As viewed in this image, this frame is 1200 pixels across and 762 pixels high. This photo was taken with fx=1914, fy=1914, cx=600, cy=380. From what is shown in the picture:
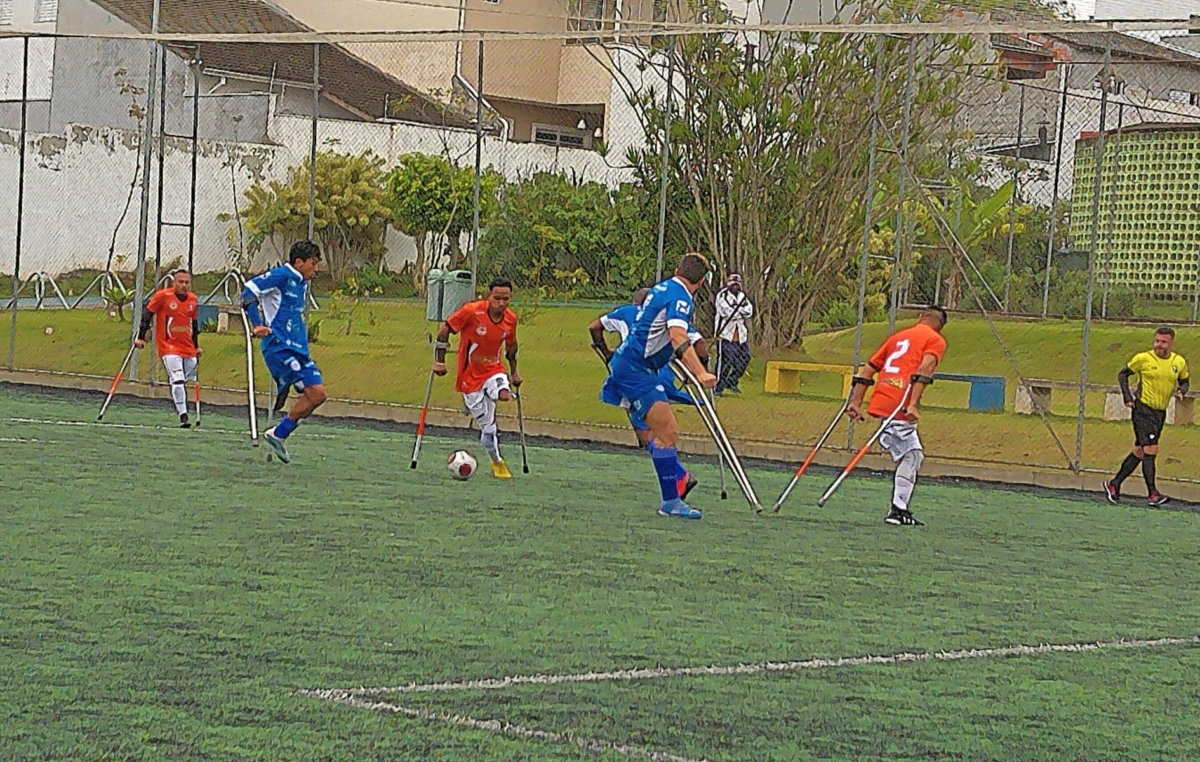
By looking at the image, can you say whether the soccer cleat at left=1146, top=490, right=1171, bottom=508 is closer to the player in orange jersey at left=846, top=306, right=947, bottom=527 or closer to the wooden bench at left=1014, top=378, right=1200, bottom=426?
the wooden bench at left=1014, top=378, right=1200, bottom=426

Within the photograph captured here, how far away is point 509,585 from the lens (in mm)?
9578

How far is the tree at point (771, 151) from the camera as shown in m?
22.4

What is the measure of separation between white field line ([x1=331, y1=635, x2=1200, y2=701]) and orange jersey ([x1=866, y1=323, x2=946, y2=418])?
15.3 feet

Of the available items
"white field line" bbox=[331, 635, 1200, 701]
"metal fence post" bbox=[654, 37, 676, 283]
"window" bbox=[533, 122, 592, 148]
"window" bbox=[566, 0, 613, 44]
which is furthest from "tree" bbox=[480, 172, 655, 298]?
"white field line" bbox=[331, 635, 1200, 701]

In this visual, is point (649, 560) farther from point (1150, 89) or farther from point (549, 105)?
point (549, 105)

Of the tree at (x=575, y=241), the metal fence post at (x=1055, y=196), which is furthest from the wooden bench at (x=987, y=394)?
the tree at (x=575, y=241)

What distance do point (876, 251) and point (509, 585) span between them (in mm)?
17916

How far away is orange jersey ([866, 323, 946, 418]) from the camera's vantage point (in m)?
13.7

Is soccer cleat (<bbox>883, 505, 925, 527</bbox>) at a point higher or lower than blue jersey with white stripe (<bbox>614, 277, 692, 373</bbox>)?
lower

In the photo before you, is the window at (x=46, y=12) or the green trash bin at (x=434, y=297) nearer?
the green trash bin at (x=434, y=297)

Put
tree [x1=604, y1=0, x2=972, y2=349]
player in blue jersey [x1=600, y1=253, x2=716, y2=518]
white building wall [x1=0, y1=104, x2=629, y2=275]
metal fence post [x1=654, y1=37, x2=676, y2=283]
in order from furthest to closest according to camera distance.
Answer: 1. white building wall [x1=0, y1=104, x2=629, y2=275]
2. tree [x1=604, y1=0, x2=972, y2=349]
3. metal fence post [x1=654, y1=37, x2=676, y2=283]
4. player in blue jersey [x1=600, y1=253, x2=716, y2=518]

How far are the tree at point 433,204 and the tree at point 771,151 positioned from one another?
2.88 meters

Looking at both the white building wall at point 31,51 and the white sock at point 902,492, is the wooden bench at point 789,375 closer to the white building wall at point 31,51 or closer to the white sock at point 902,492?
the white sock at point 902,492

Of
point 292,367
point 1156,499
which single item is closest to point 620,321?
point 292,367
